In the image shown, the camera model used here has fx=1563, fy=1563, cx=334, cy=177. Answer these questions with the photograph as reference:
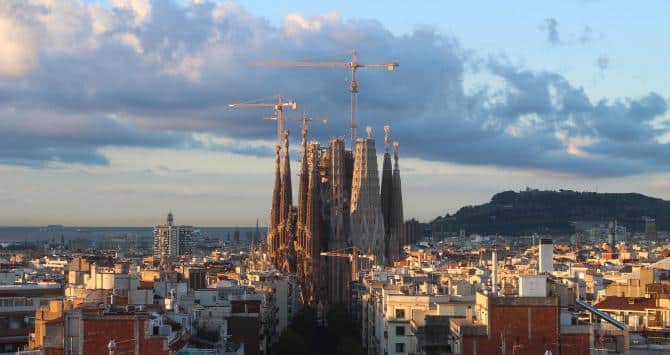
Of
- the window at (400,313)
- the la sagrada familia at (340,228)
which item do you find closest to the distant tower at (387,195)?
the la sagrada familia at (340,228)

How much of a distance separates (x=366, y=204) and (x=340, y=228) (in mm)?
4625

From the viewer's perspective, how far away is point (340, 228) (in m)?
192

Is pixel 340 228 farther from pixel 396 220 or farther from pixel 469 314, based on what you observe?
pixel 469 314

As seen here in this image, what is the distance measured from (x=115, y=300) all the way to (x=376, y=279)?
60422mm

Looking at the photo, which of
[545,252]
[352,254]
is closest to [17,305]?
[545,252]

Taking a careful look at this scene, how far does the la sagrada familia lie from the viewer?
18525 cm

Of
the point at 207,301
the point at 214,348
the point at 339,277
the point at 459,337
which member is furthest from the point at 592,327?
the point at 339,277

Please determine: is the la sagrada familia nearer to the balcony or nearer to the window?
the window

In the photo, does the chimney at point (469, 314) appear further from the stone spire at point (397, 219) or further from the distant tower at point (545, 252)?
the stone spire at point (397, 219)

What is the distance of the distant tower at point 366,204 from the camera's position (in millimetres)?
188500

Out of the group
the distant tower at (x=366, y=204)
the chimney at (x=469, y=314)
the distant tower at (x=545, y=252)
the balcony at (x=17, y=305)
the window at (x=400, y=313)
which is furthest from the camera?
the distant tower at (x=366, y=204)

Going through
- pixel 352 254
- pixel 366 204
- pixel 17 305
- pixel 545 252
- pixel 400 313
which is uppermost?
pixel 366 204

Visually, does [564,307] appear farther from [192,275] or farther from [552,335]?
[192,275]

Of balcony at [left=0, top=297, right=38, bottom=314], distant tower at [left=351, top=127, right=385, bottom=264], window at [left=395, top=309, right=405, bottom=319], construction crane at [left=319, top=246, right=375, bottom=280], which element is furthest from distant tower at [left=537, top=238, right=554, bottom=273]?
distant tower at [left=351, top=127, right=385, bottom=264]
